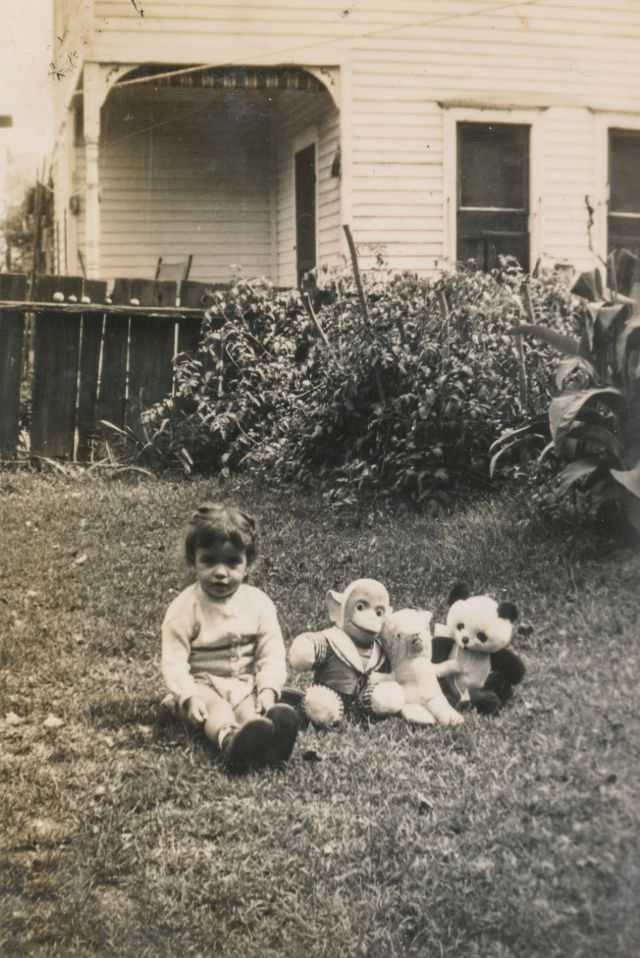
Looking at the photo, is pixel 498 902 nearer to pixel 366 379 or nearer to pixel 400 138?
pixel 366 379

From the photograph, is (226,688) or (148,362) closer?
(226,688)

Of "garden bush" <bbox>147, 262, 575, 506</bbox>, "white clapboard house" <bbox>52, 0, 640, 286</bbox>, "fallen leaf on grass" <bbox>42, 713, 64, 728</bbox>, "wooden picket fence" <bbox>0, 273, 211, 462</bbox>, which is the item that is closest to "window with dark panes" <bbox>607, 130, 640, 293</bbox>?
"white clapboard house" <bbox>52, 0, 640, 286</bbox>

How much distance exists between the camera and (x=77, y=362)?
779 centimetres

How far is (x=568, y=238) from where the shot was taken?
1145cm

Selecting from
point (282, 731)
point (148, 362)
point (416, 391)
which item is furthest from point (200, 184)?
point (282, 731)


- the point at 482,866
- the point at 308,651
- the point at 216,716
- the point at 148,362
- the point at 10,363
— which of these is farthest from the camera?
the point at 148,362

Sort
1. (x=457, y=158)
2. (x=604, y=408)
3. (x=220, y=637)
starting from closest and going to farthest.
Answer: (x=220, y=637) < (x=604, y=408) < (x=457, y=158)

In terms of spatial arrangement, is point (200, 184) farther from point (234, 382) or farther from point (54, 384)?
point (234, 382)

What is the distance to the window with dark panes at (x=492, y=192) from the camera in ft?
37.3

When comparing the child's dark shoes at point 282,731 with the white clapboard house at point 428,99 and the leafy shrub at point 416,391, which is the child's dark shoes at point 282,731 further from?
the white clapboard house at point 428,99

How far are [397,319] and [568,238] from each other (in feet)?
17.1

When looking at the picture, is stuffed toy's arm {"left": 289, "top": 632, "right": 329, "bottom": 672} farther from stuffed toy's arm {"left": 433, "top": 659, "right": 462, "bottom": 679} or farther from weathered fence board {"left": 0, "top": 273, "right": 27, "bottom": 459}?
weathered fence board {"left": 0, "top": 273, "right": 27, "bottom": 459}

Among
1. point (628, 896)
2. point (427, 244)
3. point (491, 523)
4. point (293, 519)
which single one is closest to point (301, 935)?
point (628, 896)

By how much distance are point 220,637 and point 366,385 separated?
3430 millimetres
